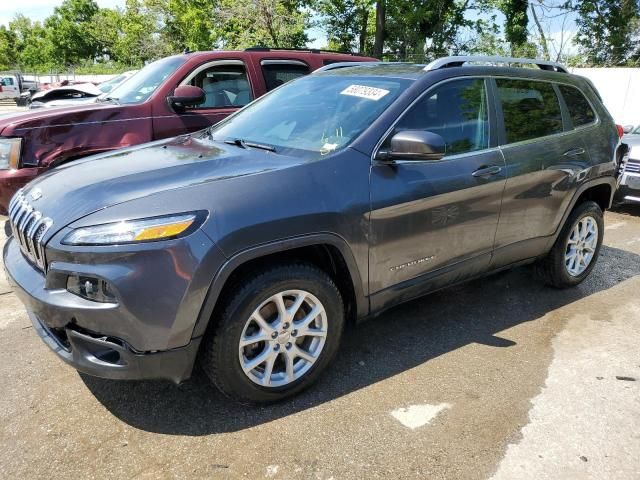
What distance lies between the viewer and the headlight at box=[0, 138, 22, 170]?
15.1 feet

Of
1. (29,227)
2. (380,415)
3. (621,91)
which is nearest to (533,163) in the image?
(380,415)

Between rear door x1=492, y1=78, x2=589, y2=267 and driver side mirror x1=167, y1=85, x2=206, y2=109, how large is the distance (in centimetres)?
284

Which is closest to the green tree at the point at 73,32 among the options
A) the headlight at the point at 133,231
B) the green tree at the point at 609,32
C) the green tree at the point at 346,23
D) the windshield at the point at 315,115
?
the green tree at the point at 346,23

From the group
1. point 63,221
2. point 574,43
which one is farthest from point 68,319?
point 574,43

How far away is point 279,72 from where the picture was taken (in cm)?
599

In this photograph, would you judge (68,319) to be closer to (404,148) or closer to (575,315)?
(404,148)

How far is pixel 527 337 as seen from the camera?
11.9 ft

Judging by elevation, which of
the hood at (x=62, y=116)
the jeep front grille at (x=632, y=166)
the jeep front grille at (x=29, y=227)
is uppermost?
the hood at (x=62, y=116)

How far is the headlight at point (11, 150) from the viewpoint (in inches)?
181

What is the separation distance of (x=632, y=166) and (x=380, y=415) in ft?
20.5

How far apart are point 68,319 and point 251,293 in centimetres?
80

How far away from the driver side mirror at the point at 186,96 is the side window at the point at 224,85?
15.3 inches

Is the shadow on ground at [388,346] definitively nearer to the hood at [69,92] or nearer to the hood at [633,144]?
the hood at [633,144]

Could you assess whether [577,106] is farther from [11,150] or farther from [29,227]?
[11,150]
